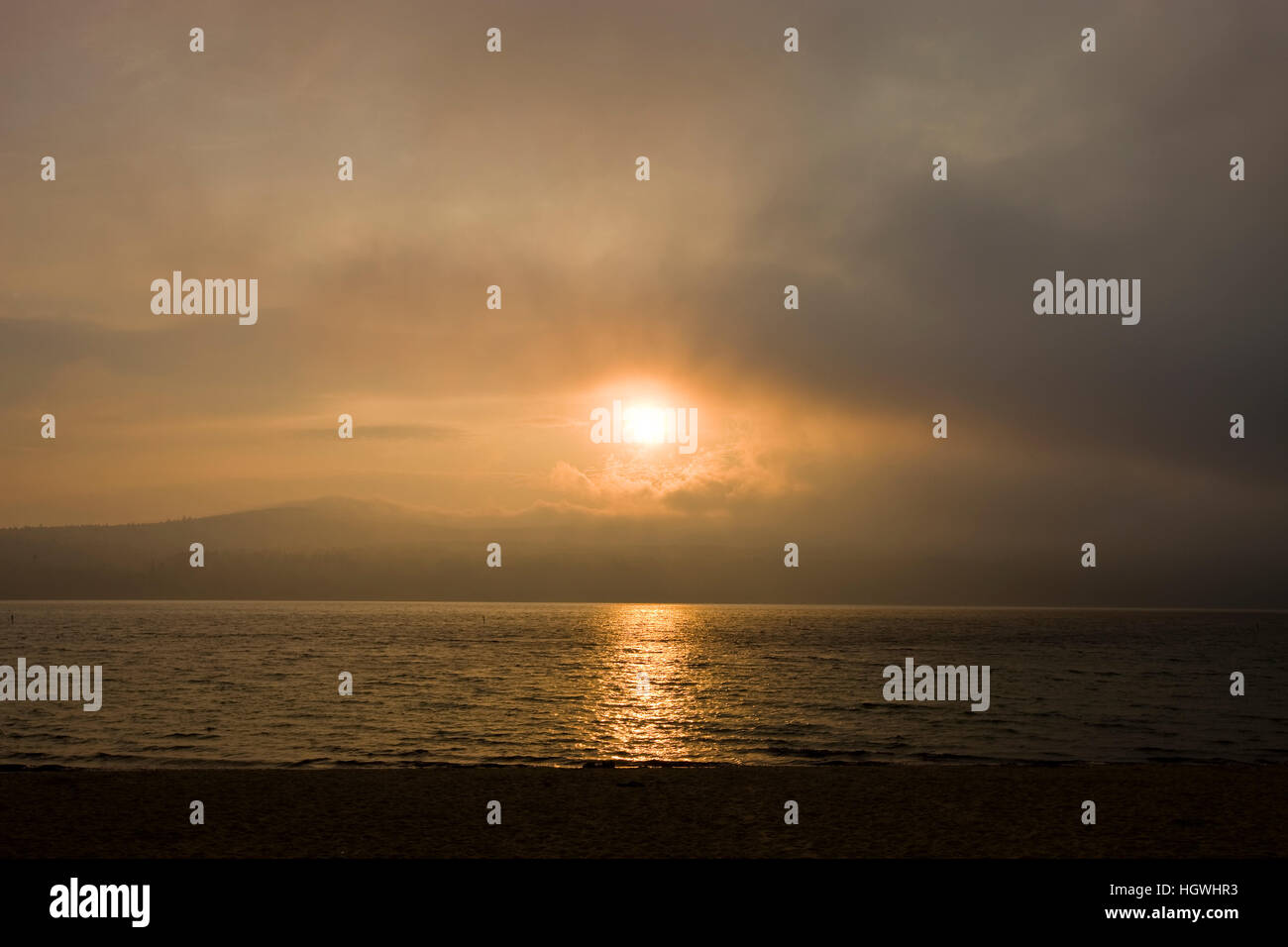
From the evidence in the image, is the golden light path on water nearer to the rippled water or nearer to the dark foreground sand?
the rippled water

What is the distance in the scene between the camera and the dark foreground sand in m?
13.4

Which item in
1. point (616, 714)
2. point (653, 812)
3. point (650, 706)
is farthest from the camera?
point (650, 706)

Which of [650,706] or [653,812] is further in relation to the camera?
[650,706]

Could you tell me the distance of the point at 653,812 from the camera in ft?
51.9

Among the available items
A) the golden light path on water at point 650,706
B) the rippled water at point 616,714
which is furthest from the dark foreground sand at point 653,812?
the golden light path on water at point 650,706

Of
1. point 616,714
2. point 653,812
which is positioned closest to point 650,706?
point 616,714

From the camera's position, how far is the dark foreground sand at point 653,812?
1338 cm

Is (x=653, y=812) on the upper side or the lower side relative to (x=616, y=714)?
upper

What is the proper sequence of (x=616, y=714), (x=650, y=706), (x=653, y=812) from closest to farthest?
(x=653, y=812) → (x=616, y=714) → (x=650, y=706)

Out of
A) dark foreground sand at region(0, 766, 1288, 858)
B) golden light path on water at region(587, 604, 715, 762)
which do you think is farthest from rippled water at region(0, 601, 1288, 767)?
dark foreground sand at region(0, 766, 1288, 858)

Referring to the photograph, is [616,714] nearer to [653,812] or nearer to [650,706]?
[650,706]

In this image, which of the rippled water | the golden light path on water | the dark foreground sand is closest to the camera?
the dark foreground sand

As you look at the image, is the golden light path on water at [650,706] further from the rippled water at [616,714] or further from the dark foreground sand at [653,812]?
the dark foreground sand at [653,812]
